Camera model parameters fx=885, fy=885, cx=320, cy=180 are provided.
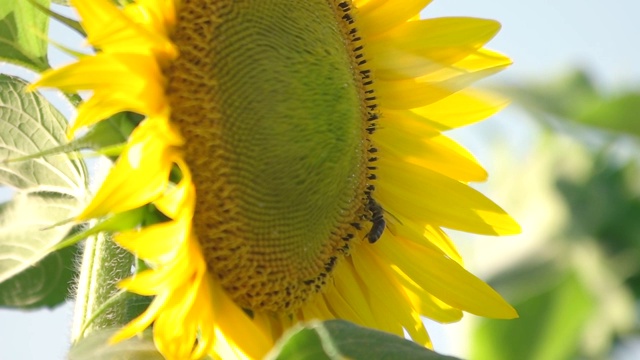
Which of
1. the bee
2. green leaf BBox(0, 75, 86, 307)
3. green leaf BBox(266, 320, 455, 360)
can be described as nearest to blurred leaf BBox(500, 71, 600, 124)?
green leaf BBox(266, 320, 455, 360)

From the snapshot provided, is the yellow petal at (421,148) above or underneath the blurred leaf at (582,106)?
underneath

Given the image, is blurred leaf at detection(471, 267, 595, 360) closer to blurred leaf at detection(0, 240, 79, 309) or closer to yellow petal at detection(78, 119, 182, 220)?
yellow petal at detection(78, 119, 182, 220)

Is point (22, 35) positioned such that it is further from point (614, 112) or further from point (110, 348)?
point (614, 112)

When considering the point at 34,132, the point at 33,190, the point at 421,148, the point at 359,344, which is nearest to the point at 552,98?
the point at 359,344

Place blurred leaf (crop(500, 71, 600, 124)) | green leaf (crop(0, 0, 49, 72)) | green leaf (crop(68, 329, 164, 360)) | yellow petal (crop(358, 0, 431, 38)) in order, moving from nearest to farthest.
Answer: blurred leaf (crop(500, 71, 600, 124))
green leaf (crop(68, 329, 164, 360))
green leaf (crop(0, 0, 49, 72))
yellow petal (crop(358, 0, 431, 38))

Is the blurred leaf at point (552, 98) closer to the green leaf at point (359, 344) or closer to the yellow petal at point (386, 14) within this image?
the green leaf at point (359, 344)

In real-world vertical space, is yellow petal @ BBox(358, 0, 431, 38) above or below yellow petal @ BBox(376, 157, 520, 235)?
above

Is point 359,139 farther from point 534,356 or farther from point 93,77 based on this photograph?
point 534,356

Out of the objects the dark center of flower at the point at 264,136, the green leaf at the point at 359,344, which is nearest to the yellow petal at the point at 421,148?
the dark center of flower at the point at 264,136
